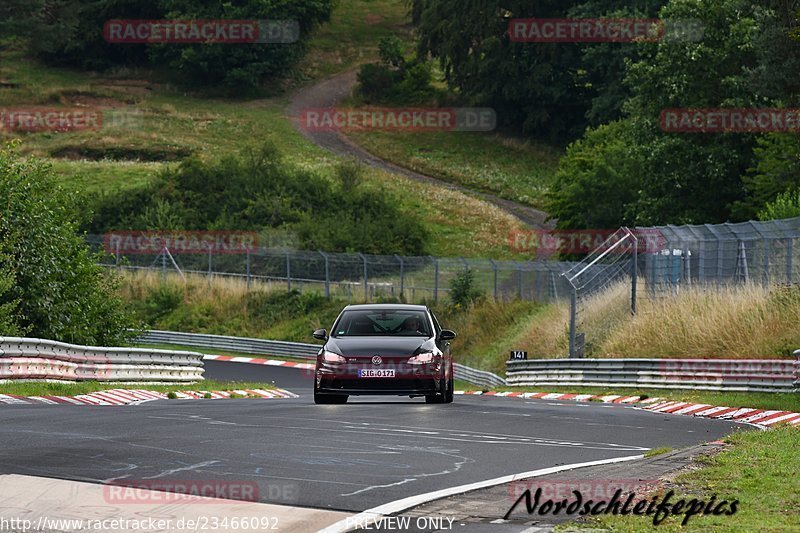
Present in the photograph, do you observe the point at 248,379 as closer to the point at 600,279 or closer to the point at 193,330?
the point at 600,279

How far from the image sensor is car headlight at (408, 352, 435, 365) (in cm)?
1997

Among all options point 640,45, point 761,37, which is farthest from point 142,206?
point 761,37

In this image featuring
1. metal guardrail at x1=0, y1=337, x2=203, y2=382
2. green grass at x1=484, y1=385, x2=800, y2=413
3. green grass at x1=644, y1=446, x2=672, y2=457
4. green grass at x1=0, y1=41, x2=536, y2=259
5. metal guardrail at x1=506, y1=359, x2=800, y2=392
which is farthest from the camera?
green grass at x1=0, y1=41, x2=536, y2=259

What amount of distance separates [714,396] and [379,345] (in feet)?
29.5

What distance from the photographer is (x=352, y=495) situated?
10.5 meters

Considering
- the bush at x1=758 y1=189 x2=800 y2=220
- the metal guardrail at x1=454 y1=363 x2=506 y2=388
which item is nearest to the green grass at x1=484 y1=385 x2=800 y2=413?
the metal guardrail at x1=454 y1=363 x2=506 y2=388

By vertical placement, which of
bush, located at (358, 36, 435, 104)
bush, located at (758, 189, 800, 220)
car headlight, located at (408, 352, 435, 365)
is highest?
bush, located at (358, 36, 435, 104)

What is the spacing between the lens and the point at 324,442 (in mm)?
14320

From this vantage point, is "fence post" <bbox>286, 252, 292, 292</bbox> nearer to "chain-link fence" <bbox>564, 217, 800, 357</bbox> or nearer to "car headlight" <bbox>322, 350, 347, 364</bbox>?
"chain-link fence" <bbox>564, 217, 800, 357</bbox>

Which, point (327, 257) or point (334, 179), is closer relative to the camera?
point (327, 257)

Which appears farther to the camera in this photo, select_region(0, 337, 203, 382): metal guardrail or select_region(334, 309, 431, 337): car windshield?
select_region(0, 337, 203, 382): metal guardrail

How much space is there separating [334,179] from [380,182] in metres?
5.31

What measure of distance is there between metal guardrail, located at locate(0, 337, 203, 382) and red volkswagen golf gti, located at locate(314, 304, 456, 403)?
6.20 meters

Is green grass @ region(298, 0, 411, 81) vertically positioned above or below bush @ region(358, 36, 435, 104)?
above
